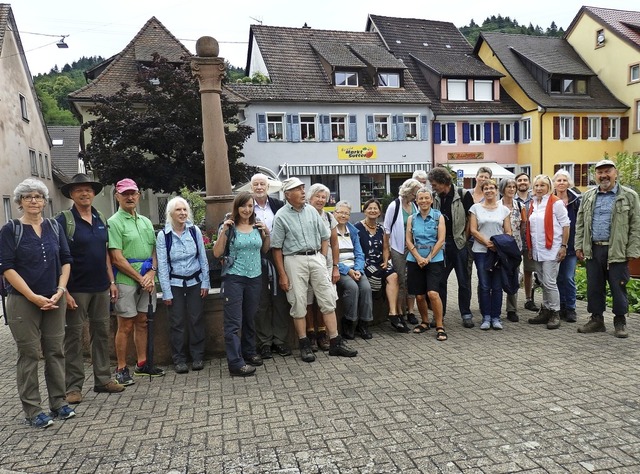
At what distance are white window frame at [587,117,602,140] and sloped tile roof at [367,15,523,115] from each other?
5.04 metres

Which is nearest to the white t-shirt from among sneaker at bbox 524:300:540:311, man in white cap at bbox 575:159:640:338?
man in white cap at bbox 575:159:640:338

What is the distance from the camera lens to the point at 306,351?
563 centimetres

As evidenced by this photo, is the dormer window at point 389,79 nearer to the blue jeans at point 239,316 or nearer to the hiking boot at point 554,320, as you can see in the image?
the hiking boot at point 554,320

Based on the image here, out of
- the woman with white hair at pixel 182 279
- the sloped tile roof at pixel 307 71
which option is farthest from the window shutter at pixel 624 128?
the woman with white hair at pixel 182 279

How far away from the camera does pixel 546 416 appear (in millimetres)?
3959

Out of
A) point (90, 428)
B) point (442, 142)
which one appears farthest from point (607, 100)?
point (90, 428)

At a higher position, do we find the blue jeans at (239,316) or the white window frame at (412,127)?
the white window frame at (412,127)

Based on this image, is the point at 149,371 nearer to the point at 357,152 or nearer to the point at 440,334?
the point at 440,334

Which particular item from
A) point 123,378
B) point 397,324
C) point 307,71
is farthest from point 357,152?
point 123,378

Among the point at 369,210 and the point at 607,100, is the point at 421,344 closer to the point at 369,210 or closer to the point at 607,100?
the point at 369,210

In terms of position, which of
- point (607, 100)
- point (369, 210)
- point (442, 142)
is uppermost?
point (607, 100)

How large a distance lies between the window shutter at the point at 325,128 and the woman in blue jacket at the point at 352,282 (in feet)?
82.3

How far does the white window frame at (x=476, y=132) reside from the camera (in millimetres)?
34281

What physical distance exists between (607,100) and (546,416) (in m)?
38.6
